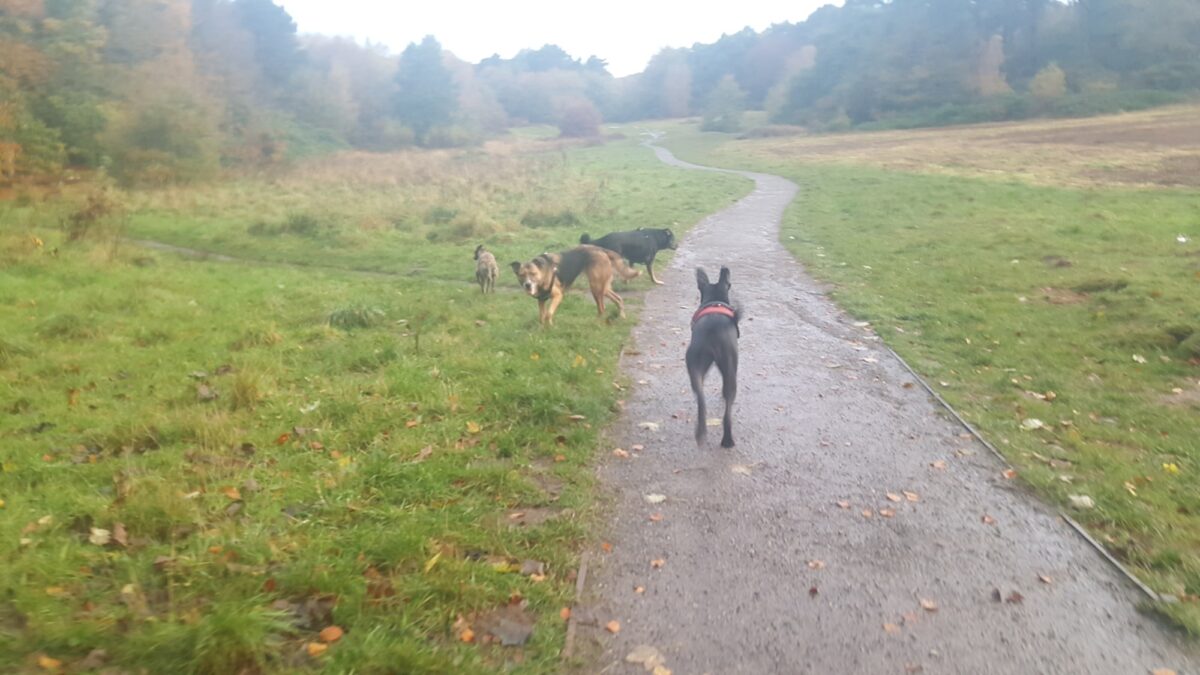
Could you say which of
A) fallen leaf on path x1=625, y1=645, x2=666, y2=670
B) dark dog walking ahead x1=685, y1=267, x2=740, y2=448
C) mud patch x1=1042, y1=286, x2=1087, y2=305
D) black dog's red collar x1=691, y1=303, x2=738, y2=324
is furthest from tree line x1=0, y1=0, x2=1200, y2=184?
mud patch x1=1042, y1=286, x2=1087, y2=305

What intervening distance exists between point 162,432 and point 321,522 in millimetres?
2200

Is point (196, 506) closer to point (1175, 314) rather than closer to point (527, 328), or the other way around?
point (527, 328)

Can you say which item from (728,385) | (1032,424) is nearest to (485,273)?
(728,385)

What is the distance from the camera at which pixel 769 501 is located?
516 cm

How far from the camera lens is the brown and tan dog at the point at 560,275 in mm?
9570

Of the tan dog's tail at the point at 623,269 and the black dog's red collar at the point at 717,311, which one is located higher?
the black dog's red collar at the point at 717,311

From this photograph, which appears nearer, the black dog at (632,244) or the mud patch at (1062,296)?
the mud patch at (1062,296)

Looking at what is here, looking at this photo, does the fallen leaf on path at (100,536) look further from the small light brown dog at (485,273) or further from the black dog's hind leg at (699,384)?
the small light brown dog at (485,273)

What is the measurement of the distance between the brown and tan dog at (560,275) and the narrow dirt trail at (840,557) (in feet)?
8.31

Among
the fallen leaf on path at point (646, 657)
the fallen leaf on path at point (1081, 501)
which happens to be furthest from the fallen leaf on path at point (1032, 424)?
→ the fallen leaf on path at point (646, 657)

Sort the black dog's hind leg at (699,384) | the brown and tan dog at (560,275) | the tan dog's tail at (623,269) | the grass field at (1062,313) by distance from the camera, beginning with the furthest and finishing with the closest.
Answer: the tan dog's tail at (623,269) → the brown and tan dog at (560,275) → the black dog's hind leg at (699,384) → the grass field at (1062,313)

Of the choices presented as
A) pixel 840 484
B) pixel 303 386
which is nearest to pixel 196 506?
pixel 303 386

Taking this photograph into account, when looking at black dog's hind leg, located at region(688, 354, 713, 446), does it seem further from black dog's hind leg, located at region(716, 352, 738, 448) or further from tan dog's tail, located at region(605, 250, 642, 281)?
tan dog's tail, located at region(605, 250, 642, 281)

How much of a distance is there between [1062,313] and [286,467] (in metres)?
9.64
